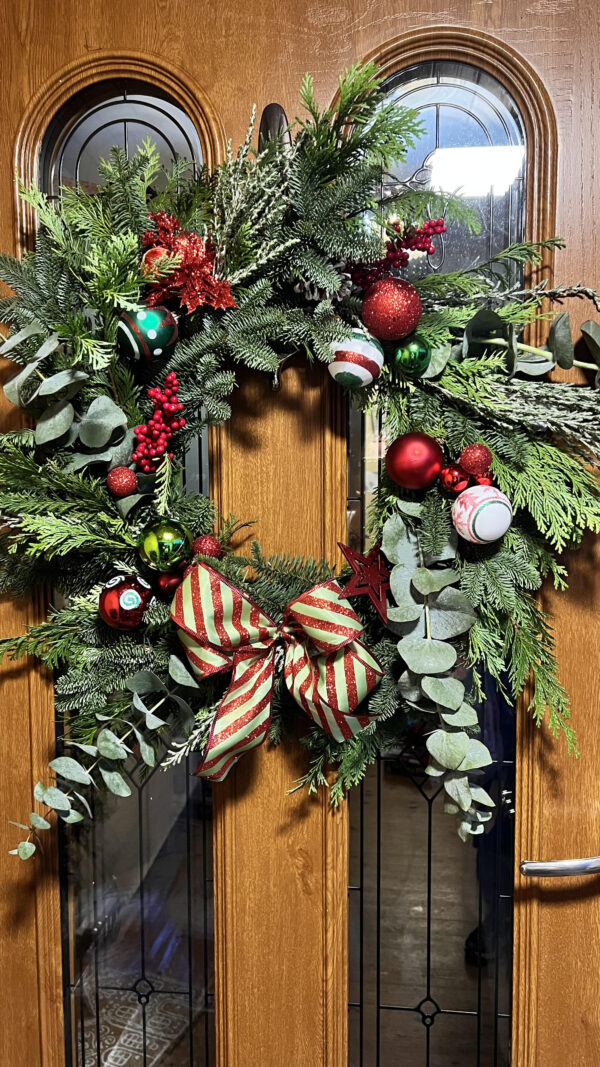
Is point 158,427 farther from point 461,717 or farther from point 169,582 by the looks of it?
point 461,717

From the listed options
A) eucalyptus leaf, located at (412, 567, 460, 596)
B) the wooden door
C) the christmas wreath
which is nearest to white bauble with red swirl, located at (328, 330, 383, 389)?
the christmas wreath

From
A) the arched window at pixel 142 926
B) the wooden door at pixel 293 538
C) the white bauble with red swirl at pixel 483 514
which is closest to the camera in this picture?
the white bauble with red swirl at pixel 483 514

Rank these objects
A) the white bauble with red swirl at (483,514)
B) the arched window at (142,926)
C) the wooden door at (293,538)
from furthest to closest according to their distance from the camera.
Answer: the arched window at (142,926) → the wooden door at (293,538) → the white bauble with red swirl at (483,514)

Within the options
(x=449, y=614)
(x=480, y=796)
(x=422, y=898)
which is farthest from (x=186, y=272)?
(x=422, y=898)

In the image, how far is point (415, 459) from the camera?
0.91 meters

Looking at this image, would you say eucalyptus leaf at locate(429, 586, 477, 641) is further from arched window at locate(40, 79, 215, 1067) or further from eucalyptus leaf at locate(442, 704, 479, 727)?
arched window at locate(40, 79, 215, 1067)

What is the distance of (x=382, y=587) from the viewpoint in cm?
95

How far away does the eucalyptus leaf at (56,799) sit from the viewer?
96 centimetres

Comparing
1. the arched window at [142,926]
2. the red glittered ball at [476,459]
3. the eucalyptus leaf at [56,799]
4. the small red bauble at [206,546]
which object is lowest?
the arched window at [142,926]

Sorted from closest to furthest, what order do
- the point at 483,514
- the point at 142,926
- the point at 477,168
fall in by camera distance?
the point at 483,514
the point at 477,168
the point at 142,926

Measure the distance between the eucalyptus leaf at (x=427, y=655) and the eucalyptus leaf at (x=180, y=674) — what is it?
0.84 ft

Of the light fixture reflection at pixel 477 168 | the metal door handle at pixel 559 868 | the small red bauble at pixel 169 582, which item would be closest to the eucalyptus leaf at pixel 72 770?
the small red bauble at pixel 169 582

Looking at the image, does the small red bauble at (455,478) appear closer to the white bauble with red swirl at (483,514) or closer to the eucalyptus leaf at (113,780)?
the white bauble with red swirl at (483,514)

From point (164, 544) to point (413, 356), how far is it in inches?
14.5
